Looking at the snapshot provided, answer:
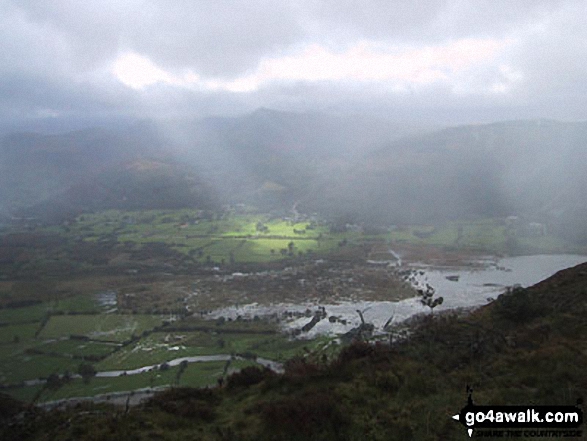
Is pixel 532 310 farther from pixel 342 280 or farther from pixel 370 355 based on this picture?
pixel 342 280

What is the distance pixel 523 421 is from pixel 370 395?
13.0ft

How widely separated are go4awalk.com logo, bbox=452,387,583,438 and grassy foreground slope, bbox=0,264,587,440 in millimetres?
392

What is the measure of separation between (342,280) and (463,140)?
131 meters

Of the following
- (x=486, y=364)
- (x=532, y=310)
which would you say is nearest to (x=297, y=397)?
(x=486, y=364)

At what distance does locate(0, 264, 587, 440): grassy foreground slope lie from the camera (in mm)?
10297

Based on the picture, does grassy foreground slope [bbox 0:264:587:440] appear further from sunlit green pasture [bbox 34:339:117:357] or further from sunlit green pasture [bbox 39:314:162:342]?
Result: sunlit green pasture [bbox 39:314:162:342]

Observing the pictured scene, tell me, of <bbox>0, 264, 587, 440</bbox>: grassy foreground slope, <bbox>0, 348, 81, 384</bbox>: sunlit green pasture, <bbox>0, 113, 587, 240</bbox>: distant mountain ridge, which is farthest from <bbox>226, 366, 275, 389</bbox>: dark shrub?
<bbox>0, 113, 587, 240</bbox>: distant mountain ridge

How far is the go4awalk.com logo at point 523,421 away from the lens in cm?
863

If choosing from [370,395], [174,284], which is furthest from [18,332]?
[370,395]

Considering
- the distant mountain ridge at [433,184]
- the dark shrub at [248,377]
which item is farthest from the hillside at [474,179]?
the dark shrub at [248,377]

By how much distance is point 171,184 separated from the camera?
186 meters

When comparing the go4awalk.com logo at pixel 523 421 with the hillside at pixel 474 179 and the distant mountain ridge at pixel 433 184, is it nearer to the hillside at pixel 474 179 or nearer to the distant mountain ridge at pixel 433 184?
the distant mountain ridge at pixel 433 184

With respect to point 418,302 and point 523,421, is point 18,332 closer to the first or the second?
point 418,302

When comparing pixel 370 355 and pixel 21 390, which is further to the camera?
pixel 21 390
